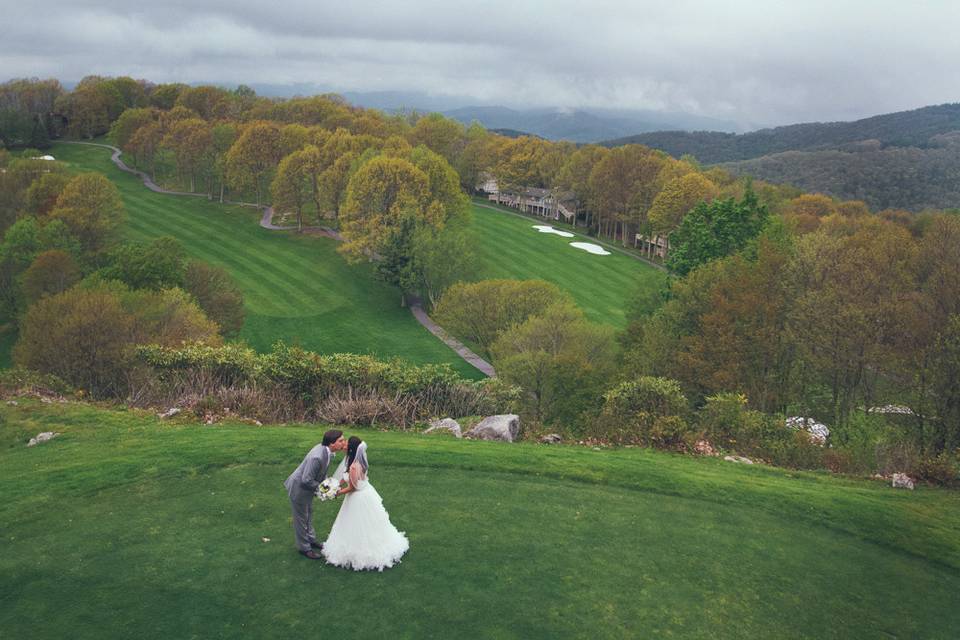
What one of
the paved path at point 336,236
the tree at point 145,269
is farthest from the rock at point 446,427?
the tree at point 145,269

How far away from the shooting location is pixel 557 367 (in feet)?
98.7

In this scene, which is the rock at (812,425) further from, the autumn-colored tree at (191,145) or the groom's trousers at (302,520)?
the autumn-colored tree at (191,145)

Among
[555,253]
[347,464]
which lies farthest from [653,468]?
[555,253]

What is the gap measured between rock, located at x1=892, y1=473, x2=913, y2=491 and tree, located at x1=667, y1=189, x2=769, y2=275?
3374 centimetres

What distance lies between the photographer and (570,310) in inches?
1548

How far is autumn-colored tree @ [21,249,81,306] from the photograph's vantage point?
42.6 meters

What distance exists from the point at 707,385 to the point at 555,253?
183ft

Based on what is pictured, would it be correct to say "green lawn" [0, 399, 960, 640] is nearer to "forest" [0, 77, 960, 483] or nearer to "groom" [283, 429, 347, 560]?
"groom" [283, 429, 347, 560]

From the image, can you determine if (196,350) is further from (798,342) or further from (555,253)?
(555,253)

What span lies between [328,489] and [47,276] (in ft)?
141

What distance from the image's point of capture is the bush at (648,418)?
57.1 ft

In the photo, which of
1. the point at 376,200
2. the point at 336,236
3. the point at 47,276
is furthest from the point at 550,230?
the point at 47,276

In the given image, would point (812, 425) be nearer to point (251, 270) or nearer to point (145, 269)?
point (145, 269)

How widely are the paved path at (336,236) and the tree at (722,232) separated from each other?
56.6 feet
